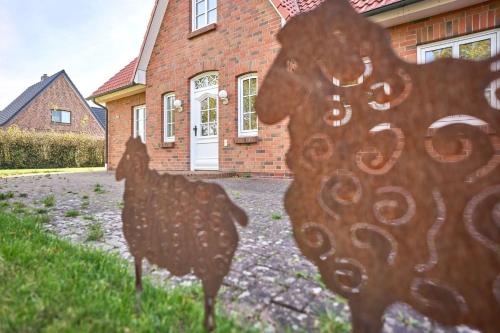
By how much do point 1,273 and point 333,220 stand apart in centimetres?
172

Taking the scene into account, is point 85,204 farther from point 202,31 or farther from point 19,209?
point 202,31

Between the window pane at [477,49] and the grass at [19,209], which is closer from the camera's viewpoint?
the grass at [19,209]

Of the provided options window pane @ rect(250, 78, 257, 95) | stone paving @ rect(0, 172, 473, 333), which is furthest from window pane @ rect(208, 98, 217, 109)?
stone paving @ rect(0, 172, 473, 333)

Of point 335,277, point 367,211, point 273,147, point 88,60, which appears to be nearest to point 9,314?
point 335,277

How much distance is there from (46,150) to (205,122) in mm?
13867

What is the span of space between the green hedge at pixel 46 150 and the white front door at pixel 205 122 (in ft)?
44.4

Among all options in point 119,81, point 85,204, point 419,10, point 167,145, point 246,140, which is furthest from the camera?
point 119,81

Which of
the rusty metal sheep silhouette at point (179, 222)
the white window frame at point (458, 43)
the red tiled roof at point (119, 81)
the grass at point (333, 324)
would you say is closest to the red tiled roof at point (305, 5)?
the white window frame at point (458, 43)

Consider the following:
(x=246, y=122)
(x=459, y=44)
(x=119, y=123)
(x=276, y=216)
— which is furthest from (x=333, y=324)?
(x=119, y=123)

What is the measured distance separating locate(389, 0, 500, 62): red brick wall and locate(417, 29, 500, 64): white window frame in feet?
0.24

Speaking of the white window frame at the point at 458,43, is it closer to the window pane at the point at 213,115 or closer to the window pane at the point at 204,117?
the window pane at the point at 213,115

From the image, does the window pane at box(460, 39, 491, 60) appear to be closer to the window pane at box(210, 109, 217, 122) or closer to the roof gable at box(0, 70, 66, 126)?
the window pane at box(210, 109, 217, 122)

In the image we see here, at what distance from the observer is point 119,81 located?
1120cm

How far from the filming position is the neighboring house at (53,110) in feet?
77.3
